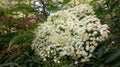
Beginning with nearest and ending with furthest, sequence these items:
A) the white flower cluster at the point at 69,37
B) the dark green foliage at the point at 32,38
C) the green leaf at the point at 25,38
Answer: the white flower cluster at the point at 69,37 < the dark green foliage at the point at 32,38 < the green leaf at the point at 25,38

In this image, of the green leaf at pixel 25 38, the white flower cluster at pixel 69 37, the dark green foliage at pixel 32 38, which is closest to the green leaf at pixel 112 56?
the dark green foliage at pixel 32 38

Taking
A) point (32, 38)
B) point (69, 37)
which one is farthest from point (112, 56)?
point (32, 38)

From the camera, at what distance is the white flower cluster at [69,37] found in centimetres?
210

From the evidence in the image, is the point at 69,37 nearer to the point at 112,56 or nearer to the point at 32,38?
the point at 112,56

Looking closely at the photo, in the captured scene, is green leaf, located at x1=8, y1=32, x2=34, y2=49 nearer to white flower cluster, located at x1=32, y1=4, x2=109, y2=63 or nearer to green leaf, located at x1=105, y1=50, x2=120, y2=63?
white flower cluster, located at x1=32, y1=4, x2=109, y2=63

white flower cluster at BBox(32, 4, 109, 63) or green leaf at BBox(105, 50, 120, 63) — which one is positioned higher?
white flower cluster at BBox(32, 4, 109, 63)

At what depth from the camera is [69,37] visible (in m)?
2.15

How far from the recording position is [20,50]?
273 centimetres

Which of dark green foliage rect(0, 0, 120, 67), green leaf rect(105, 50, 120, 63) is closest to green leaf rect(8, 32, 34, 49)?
dark green foliage rect(0, 0, 120, 67)

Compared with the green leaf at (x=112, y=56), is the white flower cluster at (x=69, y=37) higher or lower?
higher

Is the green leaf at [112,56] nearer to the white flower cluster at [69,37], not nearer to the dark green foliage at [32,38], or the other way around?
the dark green foliage at [32,38]

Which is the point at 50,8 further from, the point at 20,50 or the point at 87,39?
the point at 87,39

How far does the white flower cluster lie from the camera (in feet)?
6.88

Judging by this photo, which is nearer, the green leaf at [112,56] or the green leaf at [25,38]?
the green leaf at [112,56]
